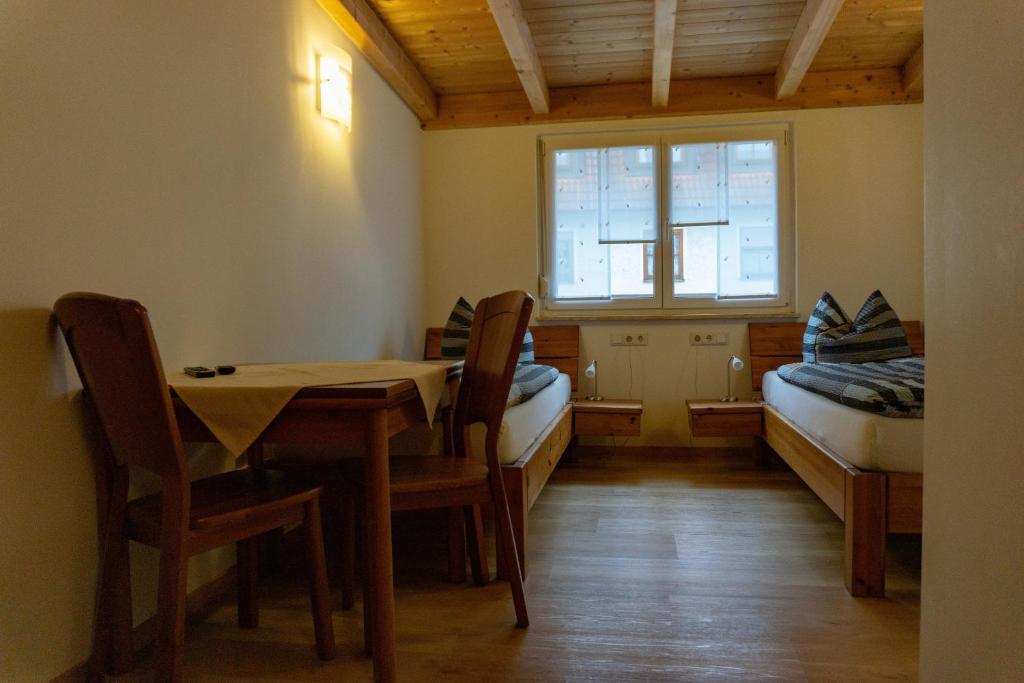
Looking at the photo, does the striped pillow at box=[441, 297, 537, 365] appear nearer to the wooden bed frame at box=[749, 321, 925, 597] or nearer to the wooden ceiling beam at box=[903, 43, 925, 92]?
the wooden bed frame at box=[749, 321, 925, 597]

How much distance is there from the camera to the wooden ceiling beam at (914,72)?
3.94 metres

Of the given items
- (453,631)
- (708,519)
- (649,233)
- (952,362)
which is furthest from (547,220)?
(952,362)

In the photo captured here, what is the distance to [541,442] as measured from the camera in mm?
2734

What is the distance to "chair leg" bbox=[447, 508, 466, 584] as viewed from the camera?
224 centimetres

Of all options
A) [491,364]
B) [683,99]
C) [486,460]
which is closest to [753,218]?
[683,99]

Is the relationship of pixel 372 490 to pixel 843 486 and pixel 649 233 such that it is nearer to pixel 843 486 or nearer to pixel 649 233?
pixel 843 486

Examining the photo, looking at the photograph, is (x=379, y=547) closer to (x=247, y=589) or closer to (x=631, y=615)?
(x=247, y=589)

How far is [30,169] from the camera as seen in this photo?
4.76 feet

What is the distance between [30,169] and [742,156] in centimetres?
396

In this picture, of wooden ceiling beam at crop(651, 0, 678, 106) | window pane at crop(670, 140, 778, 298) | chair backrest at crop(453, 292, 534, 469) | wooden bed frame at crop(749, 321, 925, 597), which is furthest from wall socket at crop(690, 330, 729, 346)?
chair backrest at crop(453, 292, 534, 469)

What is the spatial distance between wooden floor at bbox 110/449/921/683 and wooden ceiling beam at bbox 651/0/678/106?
230cm

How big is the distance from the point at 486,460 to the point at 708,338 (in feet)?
9.33

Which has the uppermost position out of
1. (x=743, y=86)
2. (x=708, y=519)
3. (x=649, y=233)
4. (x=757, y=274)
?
(x=743, y=86)

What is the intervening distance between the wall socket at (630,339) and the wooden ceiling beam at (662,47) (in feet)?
4.91
